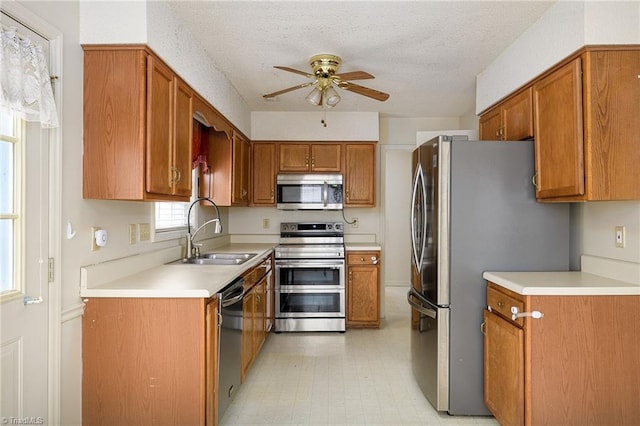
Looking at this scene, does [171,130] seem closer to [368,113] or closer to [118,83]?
[118,83]

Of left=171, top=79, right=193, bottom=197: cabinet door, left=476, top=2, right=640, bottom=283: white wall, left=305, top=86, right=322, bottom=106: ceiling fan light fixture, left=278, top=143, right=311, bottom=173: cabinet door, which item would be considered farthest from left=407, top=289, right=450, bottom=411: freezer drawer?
left=278, top=143, right=311, bottom=173: cabinet door

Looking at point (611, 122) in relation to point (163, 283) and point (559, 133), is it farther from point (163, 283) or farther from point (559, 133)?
point (163, 283)

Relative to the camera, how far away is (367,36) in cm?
264

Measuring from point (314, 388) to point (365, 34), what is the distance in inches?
97.2

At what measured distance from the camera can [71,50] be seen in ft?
6.27

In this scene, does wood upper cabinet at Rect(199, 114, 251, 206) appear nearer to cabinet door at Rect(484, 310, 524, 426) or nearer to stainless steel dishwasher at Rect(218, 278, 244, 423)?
stainless steel dishwasher at Rect(218, 278, 244, 423)

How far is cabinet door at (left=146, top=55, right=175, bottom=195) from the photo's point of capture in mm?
2018

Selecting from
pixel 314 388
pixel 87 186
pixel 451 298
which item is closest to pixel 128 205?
pixel 87 186

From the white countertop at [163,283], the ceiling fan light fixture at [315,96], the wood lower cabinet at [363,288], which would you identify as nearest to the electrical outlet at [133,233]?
the white countertop at [163,283]

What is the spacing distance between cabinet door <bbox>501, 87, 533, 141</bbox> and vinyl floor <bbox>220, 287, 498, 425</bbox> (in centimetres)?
182

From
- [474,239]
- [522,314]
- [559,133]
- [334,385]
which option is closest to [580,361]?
[522,314]

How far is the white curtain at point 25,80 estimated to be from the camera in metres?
1.47

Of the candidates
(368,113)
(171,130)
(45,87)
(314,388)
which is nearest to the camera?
(45,87)

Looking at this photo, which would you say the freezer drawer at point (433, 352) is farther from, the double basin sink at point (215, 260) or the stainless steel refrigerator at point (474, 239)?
the double basin sink at point (215, 260)
